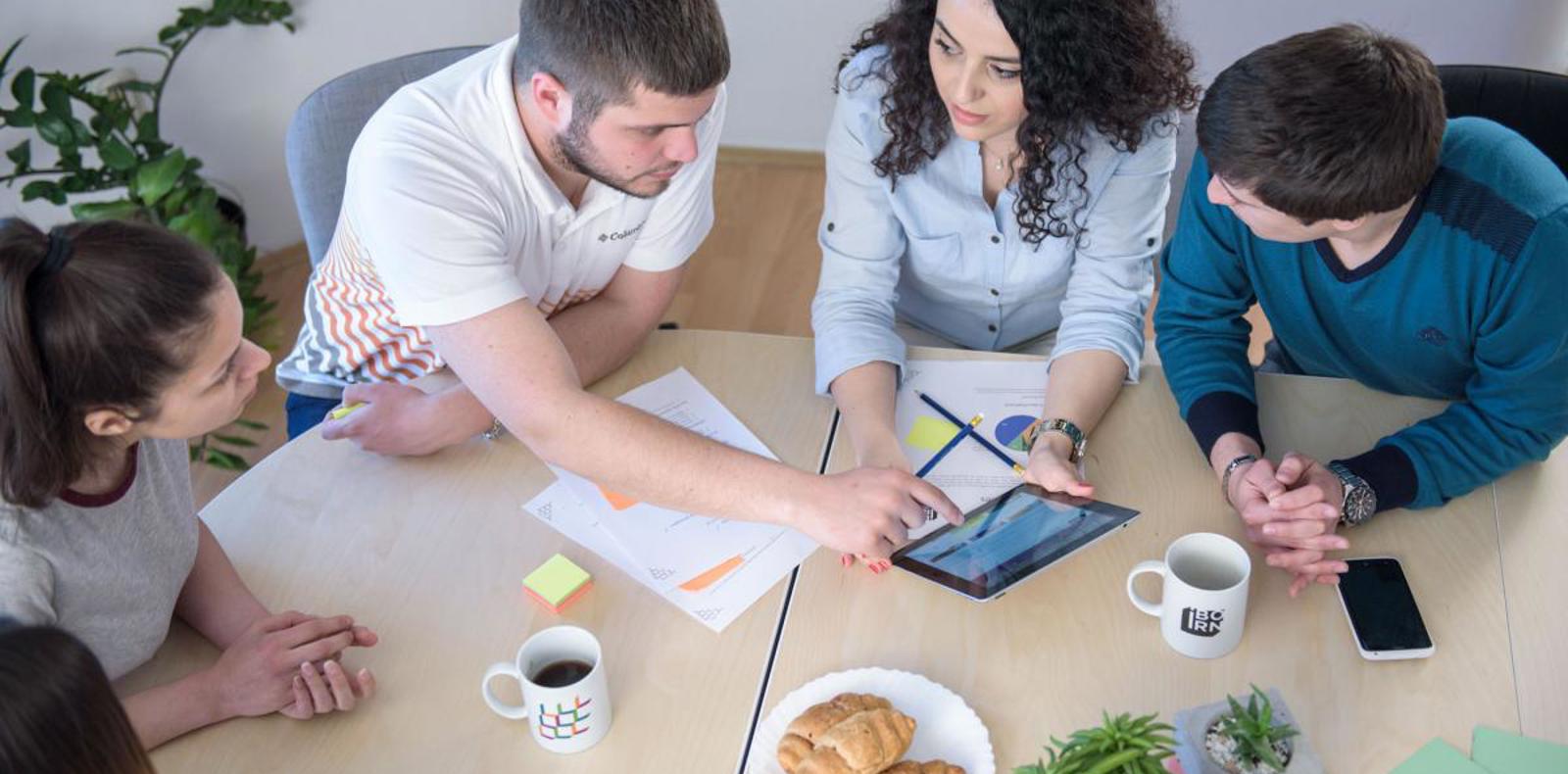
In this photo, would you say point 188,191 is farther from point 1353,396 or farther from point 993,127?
point 1353,396

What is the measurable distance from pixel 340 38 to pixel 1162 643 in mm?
2570

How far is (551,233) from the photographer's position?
1707 mm

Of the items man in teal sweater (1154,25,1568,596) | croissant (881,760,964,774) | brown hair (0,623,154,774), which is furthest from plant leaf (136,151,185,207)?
croissant (881,760,964,774)

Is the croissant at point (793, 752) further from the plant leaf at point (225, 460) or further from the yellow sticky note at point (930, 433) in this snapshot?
the plant leaf at point (225, 460)

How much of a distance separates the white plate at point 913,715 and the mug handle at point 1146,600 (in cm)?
22

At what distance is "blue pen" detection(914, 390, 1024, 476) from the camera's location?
5.11ft

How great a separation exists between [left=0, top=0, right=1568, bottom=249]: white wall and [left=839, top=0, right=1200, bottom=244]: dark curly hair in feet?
4.81

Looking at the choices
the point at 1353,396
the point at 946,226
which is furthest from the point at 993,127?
the point at 1353,396

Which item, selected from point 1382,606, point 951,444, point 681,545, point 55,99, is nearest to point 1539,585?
point 1382,606

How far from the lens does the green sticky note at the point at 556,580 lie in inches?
54.9

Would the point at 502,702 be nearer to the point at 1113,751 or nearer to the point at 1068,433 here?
the point at 1113,751

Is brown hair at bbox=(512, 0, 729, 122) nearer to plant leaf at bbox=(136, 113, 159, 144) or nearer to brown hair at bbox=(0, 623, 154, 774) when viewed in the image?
brown hair at bbox=(0, 623, 154, 774)

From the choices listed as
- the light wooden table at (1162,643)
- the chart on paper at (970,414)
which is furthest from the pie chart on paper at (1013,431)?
the light wooden table at (1162,643)

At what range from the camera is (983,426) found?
1.62 m
